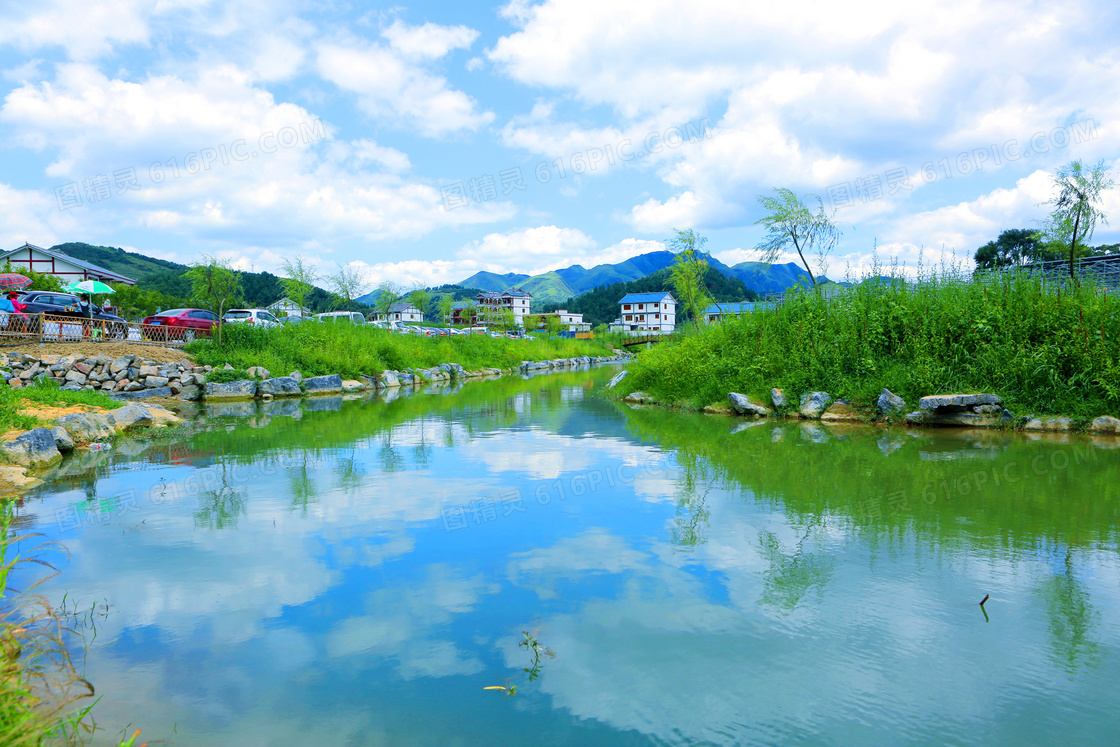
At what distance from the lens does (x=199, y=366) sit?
18.6 m

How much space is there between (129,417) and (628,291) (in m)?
94.4

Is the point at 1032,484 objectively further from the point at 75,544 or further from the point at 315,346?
the point at 315,346

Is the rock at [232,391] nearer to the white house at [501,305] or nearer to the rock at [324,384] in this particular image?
the rock at [324,384]

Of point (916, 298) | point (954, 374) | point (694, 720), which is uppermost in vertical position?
point (916, 298)

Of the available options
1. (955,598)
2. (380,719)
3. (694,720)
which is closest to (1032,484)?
(955,598)

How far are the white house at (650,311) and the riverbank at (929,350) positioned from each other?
70.7 m

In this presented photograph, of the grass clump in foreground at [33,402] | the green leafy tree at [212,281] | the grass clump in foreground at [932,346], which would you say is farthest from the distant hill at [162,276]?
the grass clump in foreground at [932,346]

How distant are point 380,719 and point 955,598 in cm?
340

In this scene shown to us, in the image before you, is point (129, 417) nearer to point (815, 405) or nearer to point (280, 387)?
point (280, 387)

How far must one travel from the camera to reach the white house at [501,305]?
246 ft

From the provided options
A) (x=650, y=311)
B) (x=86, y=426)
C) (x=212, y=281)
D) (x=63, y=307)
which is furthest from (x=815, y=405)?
(x=650, y=311)

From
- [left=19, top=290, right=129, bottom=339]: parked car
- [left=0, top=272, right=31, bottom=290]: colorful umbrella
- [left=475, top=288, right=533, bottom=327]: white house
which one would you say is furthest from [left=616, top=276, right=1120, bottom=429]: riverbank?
[left=475, top=288, right=533, bottom=327]: white house

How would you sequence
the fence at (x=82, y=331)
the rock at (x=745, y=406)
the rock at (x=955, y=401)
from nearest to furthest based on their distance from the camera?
1. the rock at (x=955, y=401)
2. the rock at (x=745, y=406)
3. the fence at (x=82, y=331)

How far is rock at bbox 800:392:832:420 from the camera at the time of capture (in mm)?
11695
